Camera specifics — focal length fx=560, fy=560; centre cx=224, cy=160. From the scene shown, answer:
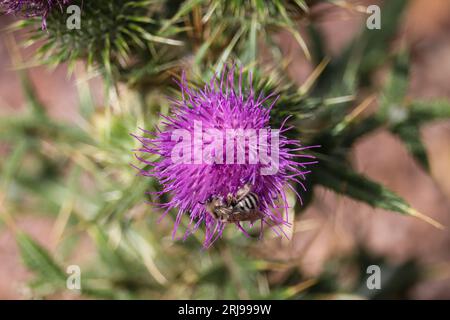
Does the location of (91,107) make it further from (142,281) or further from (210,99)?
(210,99)

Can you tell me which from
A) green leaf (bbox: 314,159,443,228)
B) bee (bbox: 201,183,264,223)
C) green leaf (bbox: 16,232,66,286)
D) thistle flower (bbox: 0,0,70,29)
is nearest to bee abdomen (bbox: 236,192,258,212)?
bee (bbox: 201,183,264,223)

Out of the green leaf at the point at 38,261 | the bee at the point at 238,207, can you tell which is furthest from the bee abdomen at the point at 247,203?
the green leaf at the point at 38,261

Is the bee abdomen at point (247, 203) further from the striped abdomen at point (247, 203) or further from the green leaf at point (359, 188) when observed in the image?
the green leaf at point (359, 188)

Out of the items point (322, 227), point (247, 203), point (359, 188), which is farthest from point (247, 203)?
point (322, 227)

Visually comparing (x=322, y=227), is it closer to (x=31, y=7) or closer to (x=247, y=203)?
(x=247, y=203)
